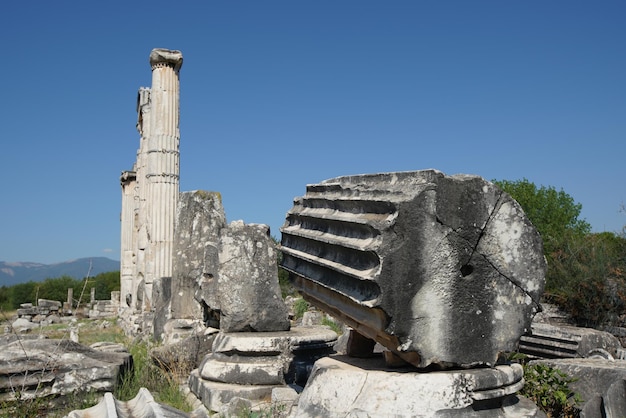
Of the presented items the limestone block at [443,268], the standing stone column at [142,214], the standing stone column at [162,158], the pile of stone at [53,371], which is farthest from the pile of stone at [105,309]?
the limestone block at [443,268]

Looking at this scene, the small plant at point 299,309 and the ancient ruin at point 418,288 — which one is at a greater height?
the ancient ruin at point 418,288

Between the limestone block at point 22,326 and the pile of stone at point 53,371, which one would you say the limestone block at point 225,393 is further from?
the limestone block at point 22,326

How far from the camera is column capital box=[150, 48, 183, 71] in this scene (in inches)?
614

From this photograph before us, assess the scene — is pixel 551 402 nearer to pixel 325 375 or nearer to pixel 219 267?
pixel 325 375

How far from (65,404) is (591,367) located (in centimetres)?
405

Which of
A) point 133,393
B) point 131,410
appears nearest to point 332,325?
point 133,393

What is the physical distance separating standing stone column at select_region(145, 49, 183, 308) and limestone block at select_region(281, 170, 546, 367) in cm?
1294

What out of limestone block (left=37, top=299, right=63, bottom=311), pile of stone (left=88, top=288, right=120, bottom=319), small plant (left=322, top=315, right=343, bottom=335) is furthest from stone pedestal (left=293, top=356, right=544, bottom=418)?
limestone block (left=37, top=299, right=63, bottom=311)

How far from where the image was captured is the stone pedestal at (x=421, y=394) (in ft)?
9.86

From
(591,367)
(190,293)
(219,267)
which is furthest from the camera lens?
(190,293)

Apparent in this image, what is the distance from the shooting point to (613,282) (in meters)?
10.6

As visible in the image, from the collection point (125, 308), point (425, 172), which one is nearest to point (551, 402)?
point (425, 172)

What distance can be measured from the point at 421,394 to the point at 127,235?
21026 millimetres

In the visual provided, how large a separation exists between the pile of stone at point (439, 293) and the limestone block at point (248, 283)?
3099 mm
